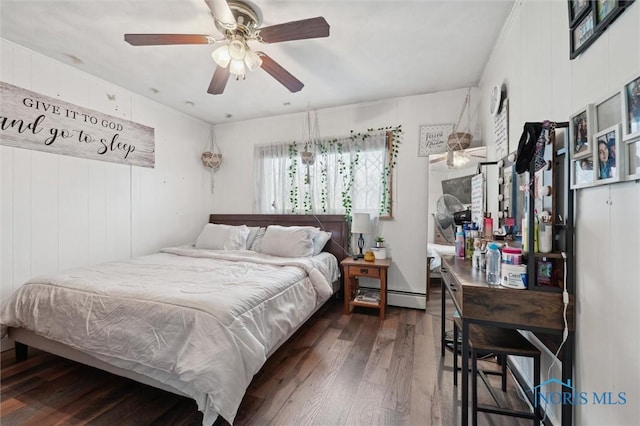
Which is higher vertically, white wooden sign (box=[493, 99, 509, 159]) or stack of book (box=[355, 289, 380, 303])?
white wooden sign (box=[493, 99, 509, 159])

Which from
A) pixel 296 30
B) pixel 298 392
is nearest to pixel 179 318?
pixel 298 392

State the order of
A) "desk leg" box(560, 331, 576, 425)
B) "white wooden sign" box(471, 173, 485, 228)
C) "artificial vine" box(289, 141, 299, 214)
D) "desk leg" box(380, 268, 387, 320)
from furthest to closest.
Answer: "artificial vine" box(289, 141, 299, 214) < "desk leg" box(380, 268, 387, 320) < "white wooden sign" box(471, 173, 485, 228) < "desk leg" box(560, 331, 576, 425)

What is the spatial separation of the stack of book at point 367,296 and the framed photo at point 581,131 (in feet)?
7.34

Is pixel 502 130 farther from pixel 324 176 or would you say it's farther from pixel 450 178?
pixel 324 176

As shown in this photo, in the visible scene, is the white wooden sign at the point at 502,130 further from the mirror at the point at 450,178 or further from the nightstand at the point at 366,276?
the nightstand at the point at 366,276

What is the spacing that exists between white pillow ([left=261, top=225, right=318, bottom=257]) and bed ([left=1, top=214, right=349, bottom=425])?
0.54 metres

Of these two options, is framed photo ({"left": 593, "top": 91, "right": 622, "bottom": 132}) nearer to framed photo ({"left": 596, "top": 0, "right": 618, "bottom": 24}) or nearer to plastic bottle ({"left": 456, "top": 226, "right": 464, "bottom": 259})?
framed photo ({"left": 596, "top": 0, "right": 618, "bottom": 24})

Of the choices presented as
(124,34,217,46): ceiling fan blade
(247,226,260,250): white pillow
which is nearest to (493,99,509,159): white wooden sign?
(124,34,217,46): ceiling fan blade

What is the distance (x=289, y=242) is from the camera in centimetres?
294

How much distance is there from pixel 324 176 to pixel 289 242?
1.07m

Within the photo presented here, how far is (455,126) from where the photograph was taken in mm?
2936

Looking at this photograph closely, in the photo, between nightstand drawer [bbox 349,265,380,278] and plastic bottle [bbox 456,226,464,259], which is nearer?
plastic bottle [bbox 456,226,464,259]

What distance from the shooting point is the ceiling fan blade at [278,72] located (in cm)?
193

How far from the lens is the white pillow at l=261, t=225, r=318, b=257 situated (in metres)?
2.88
